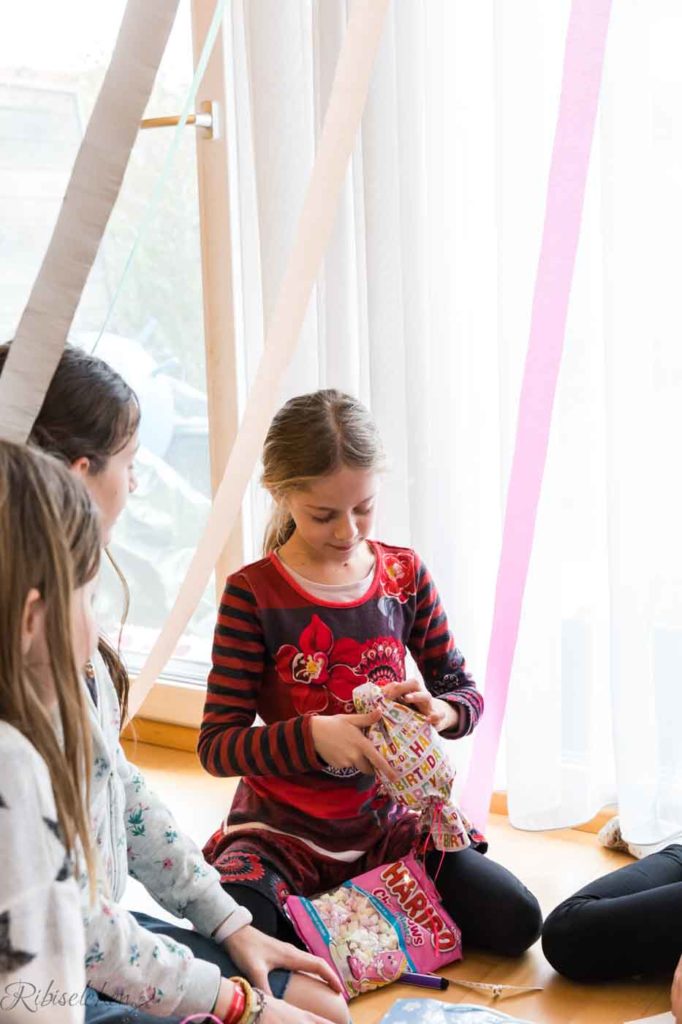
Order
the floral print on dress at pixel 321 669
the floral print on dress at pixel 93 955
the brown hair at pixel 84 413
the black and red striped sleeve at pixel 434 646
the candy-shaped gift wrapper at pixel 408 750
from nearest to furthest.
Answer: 1. the floral print on dress at pixel 93 955
2. the brown hair at pixel 84 413
3. the candy-shaped gift wrapper at pixel 408 750
4. the floral print on dress at pixel 321 669
5. the black and red striped sleeve at pixel 434 646

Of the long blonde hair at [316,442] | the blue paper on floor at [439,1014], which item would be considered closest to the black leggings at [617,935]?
the blue paper on floor at [439,1014]

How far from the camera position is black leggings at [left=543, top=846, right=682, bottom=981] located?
54.7 inches

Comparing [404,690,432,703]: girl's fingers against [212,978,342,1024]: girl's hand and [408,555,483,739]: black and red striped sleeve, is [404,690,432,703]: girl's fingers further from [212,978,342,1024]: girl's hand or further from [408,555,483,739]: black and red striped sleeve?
[212,978,342,1024]: girl's hand

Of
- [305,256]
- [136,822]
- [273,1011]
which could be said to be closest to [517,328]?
[305,256]

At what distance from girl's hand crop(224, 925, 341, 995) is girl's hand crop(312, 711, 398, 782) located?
0.23 meters

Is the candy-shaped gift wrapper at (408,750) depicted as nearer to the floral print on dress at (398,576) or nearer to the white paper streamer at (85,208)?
the floral print on dress at (398,576)

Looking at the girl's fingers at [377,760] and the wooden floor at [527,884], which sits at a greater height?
the girl's fingers at [377,760]

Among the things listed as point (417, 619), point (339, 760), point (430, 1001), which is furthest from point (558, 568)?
point (430, 1001)

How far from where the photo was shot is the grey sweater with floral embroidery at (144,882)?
3.24 feet

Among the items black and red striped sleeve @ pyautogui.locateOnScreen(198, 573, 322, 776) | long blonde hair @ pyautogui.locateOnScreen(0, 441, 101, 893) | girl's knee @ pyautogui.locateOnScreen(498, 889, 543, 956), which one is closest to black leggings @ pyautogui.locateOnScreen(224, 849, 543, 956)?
girl's knee @ pyautogui.locateOnScreen(498, 889, 543, 956)

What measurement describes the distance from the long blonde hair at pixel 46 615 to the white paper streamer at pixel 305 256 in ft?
1.60

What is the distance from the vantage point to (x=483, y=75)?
1.72 metres

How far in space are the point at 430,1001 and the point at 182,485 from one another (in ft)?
3.88

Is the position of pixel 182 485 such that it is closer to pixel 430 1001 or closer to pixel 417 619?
pixel 417 619
